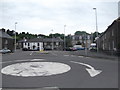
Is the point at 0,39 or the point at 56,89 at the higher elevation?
the point at 0,39

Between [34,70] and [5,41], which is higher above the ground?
[5,41]

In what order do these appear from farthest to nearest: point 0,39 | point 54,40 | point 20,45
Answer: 1. point 20,45
2. point 54,40
3. point 0,39

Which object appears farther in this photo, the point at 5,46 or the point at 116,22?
the point at 5,46

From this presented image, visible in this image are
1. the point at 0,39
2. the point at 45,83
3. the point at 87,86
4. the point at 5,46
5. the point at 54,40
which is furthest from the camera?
the point at 54,40

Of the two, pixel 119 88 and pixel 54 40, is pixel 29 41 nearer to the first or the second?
pixel 54 40

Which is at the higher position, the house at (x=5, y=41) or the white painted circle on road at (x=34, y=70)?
the house at (x=5, y=41)

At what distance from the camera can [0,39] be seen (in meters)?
61.9

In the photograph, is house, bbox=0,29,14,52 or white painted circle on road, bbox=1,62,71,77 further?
house, bbox=0,29,14,52

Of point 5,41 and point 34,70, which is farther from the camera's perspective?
point 5,41

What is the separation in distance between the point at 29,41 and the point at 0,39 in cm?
3837

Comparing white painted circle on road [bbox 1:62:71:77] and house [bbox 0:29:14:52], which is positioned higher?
house [bbox 0:29:14:52]

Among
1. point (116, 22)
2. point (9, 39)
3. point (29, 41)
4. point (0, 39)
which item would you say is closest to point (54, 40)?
point (29, 41)

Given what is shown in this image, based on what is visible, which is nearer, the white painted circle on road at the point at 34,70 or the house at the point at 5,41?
the white painted circle on road at the point at 34,70

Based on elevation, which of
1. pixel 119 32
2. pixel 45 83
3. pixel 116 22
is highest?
pixel 116 22
